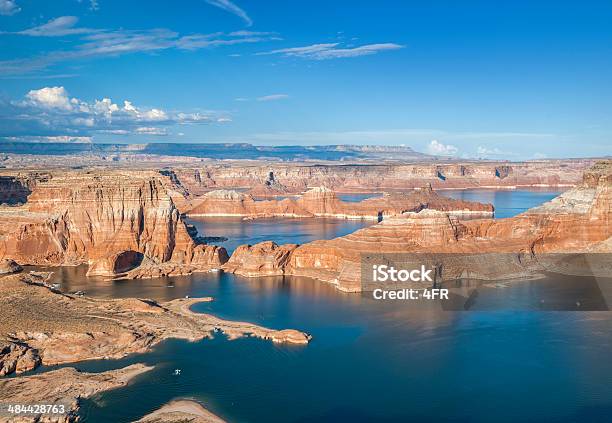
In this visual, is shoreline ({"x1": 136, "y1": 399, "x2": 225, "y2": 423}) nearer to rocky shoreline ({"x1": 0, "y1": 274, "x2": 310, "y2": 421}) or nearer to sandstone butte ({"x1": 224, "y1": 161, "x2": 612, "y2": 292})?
rocky shoreline ({"x1": 0, "y1": 274, "x2": 310, "y2": 421})

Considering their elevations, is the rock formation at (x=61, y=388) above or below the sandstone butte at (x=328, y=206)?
below

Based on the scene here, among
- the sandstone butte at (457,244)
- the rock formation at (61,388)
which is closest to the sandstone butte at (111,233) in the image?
the sandstone butte at (457,244)

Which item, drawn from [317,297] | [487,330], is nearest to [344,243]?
[317,297]

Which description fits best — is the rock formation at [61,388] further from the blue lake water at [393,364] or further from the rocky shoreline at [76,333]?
the blue lake water at [393,364]

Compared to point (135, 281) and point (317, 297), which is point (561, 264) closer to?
point (317, 297)

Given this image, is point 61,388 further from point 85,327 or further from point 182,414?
point 85,327
